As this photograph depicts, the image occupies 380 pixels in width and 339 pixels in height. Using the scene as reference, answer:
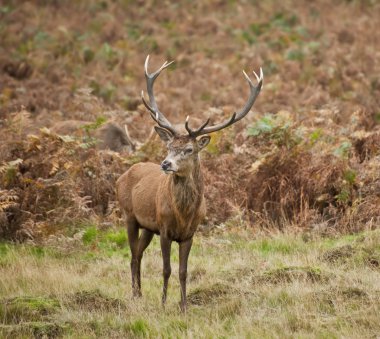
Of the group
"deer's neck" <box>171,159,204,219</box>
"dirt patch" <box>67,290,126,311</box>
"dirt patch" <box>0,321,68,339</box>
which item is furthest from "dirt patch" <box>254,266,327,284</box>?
"dirt patch" <box>0,321,68,339</box>

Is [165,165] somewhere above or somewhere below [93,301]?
above

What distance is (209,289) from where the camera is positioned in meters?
8.55

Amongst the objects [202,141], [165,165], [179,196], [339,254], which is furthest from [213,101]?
[165,165]

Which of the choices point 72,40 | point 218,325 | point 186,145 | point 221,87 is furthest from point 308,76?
point 218,325

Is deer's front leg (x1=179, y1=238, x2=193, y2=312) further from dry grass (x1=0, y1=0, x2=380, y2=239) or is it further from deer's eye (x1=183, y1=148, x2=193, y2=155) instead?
dry grass (x1=0, y1=0, x2=380, y2=239)

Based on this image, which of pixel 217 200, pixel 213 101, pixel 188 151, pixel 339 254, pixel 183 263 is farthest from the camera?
pixel 213 101

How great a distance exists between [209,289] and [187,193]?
3.71ft

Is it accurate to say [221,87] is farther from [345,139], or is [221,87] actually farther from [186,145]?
A: [186,145]

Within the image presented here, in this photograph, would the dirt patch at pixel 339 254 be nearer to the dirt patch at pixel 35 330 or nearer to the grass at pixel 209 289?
the grass at pixel 209 289

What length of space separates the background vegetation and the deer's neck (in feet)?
3.14

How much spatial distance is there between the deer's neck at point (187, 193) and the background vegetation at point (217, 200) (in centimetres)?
96

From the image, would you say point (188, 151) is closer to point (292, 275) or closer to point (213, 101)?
point (292, 275)

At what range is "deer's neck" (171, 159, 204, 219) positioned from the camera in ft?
27.4

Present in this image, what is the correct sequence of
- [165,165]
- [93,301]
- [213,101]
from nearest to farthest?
[165,165] → [93,301] → [213,101]
